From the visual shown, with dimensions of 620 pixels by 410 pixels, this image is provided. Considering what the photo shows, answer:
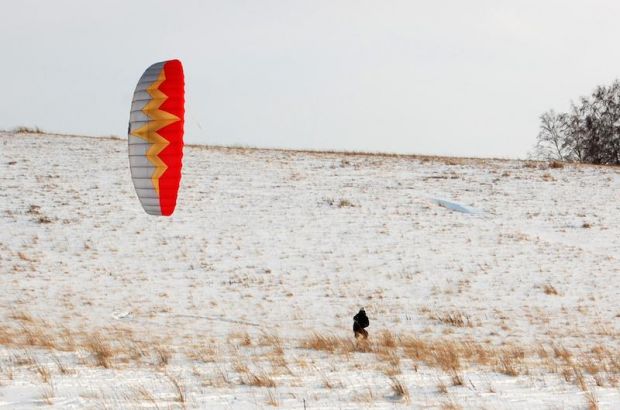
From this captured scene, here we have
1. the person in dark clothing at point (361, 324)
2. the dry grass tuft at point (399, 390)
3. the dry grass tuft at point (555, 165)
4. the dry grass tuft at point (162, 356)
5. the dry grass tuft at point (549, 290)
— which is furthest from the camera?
the dry grass tuft at point (555, 165)

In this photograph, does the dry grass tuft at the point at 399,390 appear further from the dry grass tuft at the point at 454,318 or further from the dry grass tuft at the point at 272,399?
the dry grass tuft at the point at 454,318

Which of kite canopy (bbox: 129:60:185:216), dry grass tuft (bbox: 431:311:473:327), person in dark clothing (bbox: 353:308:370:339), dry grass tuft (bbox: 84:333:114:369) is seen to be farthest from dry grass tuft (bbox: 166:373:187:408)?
dry grass tuft (bbox: 431:311:473:327)

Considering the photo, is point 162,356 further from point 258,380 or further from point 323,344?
point 323,344

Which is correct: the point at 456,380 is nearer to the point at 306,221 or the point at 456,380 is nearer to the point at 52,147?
the point at 306,221

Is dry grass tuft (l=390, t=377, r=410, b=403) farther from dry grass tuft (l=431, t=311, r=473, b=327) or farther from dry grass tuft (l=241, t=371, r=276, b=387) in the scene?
dry grass tuft (l=431, t=311, r=473, b=327)

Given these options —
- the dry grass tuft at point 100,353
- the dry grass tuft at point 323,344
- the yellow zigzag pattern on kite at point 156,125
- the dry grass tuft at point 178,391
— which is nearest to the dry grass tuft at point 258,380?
the dry grass tuft at point 178,391

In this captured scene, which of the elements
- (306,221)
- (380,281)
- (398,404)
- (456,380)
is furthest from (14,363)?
(306,221)
